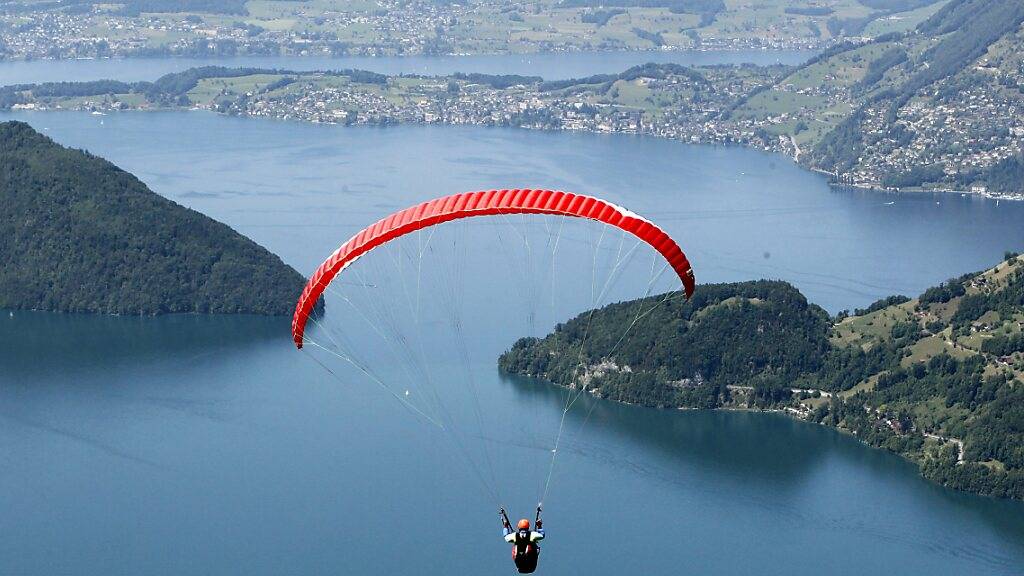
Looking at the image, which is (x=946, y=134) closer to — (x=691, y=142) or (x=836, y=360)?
(x=691, y=142)

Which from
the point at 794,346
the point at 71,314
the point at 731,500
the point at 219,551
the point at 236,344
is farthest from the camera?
→ the point at 71,314

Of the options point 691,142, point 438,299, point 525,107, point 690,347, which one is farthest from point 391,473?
point 525,107

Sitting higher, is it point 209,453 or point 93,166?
point 93,166

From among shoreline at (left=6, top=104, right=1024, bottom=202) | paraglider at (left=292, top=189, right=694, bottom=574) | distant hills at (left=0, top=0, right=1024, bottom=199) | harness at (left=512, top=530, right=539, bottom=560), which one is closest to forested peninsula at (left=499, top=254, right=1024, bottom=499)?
paraglider at (left=292, top=189, right=694, bottom=574)

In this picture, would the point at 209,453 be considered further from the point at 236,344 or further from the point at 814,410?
the point at 814,410

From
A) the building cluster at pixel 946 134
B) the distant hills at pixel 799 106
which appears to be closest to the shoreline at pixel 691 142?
the distant hills at pixel 799 106

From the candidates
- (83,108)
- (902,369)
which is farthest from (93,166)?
(83,108)

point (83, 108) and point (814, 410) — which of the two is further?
point (83, 108)

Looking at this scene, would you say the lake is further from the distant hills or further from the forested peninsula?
the distant hills

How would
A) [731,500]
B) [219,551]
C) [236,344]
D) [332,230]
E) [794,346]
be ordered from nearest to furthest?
[219,551] → [731,500] → [794,346] → [236,344] → [332,230]
